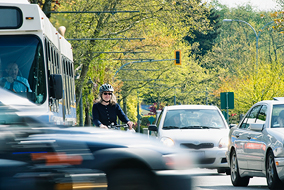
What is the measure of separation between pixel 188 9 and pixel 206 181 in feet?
52.4

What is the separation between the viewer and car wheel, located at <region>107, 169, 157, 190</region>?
218 inches

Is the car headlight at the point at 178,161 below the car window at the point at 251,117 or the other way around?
the other way around

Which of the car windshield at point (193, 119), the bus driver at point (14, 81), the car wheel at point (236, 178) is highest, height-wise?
the bus driver at point (14, 81)

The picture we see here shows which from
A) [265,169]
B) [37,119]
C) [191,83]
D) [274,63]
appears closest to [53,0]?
A: [265,169]

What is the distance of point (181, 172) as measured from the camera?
589 centimetres

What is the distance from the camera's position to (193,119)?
14.5m

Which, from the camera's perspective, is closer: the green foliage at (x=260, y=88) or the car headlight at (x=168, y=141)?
the car headlight at (x=168, y=141)

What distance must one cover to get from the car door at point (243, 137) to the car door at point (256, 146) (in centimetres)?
10

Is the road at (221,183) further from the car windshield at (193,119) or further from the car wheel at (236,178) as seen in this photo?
the car windshield at (193,119)

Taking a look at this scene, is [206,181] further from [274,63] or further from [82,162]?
[274,63]

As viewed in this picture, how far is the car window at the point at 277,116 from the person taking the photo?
10438mm

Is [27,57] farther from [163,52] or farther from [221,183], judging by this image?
[163,52]

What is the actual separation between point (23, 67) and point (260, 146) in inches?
161

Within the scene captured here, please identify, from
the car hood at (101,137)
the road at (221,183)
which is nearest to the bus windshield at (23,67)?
the road at (221,183)
